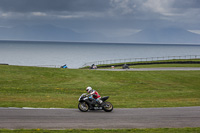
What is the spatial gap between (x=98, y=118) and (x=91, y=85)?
16.7 metres

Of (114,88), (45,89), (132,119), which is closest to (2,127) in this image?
(132,119)

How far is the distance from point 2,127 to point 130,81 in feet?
80.4

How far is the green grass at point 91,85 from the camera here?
73.4 ft

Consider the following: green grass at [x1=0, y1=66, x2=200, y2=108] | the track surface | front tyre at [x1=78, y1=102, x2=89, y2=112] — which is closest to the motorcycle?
front tyre at [x1=78, y1=102, x2=89, y2=112]

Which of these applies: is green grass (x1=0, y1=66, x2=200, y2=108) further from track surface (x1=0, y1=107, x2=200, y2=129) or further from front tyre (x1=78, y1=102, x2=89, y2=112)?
track surface (x1=0, y1=107, x2=200, y2=129)

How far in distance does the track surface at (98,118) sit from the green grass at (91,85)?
6.95 ft

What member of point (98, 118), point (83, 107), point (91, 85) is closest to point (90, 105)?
point (83, 107)

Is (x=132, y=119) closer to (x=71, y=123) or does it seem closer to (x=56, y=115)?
(x=71, y=123)

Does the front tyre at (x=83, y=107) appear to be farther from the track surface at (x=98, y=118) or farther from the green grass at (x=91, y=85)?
the green grass at (x=91, y=85)

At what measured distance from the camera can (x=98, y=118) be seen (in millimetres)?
15727

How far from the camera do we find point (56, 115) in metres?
16.2

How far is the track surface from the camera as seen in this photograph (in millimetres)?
14125

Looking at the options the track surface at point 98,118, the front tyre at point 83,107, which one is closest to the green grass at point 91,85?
the front tyre at point 83,107

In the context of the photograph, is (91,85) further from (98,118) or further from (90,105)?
(98,118)
